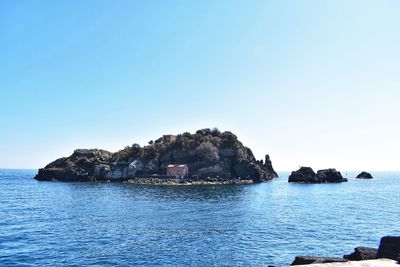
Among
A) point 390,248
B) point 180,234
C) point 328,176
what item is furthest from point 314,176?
point 390,248

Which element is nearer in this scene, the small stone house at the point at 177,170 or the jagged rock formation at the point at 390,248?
the jagged rock formation at the point at 390,248

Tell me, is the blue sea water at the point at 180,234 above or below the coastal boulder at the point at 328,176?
below

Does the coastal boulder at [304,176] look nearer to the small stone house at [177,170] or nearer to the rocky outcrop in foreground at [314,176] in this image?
the rocky outcrop in foreground at [314,176]

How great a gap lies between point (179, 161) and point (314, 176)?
66.5 metres

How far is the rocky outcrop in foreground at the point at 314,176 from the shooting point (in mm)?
181250

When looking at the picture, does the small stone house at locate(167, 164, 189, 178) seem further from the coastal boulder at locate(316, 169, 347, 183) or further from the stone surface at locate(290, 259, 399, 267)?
the stone surface at locate(290, 259, 399, 267)

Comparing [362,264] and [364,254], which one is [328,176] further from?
[362,264]

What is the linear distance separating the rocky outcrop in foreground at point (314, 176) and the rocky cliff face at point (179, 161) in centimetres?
1982

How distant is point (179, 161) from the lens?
6673 inches

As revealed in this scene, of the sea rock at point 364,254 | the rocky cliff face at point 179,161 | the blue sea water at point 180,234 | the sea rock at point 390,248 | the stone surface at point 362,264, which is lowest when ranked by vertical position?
the blue sea water at point 180,234

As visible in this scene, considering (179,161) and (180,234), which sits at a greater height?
(179,161)

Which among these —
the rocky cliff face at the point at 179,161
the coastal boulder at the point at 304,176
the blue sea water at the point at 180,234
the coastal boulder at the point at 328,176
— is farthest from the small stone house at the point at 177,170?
the blue sea water at the point at 180,234

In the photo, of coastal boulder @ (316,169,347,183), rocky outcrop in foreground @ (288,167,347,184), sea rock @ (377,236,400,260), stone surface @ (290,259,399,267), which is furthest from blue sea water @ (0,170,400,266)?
coastal boulder @ (316,169,347,183)

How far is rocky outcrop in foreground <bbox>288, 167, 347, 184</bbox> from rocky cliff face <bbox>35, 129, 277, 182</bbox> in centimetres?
1982
